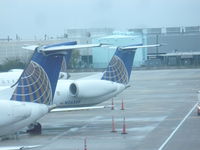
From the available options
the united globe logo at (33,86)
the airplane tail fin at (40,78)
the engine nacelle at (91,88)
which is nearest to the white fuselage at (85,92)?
the engine nacelle at (91,88)

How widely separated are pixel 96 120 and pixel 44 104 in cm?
926

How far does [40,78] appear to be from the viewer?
2572 centimetres

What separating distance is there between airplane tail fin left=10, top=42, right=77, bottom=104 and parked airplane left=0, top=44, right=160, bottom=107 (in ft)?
21.9

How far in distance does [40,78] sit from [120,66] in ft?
45.4

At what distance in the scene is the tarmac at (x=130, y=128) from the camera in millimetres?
26109

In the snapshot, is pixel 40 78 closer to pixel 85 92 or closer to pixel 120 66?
pixel 85 92

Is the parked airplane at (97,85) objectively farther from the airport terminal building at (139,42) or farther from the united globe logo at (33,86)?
the airport terminal building at (139,42)

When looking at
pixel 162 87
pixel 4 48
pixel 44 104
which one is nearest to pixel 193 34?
pixel 4 48

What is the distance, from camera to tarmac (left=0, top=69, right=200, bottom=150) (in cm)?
2611

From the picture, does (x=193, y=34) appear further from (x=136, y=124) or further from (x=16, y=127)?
(x=16, y=127)

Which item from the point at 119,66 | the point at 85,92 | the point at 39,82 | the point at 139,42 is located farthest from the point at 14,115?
the point at 139,42

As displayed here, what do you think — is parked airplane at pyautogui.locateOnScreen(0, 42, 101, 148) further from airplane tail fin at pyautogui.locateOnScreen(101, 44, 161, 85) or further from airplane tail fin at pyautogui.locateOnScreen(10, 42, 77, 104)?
airplane tail fin at pyautogui.locateOnScreen(101, 44, 161, 85)

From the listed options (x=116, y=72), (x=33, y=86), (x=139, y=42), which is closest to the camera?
(x=33, y=86)

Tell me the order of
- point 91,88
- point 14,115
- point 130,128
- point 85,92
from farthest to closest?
point 91,88, point 85,92, point 130,128, point 14,115
